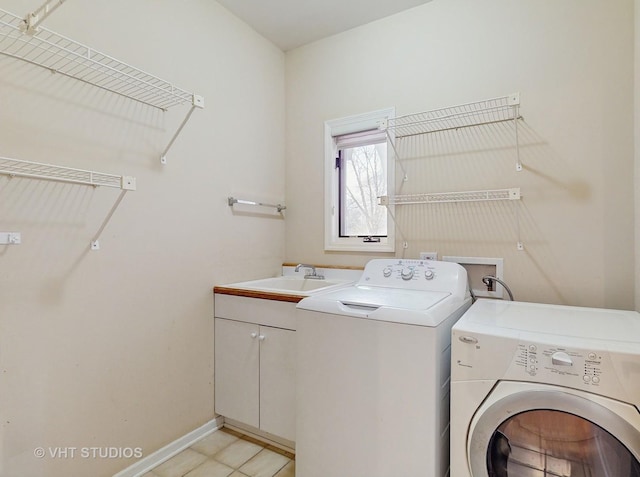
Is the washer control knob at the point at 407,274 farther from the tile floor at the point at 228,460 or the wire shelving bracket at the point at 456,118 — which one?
the tile floor at the point at 228,460

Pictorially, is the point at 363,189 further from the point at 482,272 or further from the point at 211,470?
the point at 211,470

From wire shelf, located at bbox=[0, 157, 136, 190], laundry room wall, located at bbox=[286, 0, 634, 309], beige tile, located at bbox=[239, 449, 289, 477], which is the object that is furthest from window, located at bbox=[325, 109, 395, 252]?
wire shelf, located at bbox=[0, 157, 136, 190]

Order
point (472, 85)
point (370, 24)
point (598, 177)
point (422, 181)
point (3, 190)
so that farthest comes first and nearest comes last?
point (370, 24) < point (422, 181) < point (472, 85) < point (598, 177) < point (3, 190)

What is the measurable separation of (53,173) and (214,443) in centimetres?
164

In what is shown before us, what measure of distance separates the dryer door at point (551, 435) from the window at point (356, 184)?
1.26 metres

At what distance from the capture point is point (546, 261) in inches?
69.4

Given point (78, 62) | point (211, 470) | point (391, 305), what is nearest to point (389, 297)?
point (391, 305)

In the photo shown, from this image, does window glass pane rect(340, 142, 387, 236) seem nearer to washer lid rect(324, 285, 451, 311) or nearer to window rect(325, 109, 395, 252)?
window rect(325, 109, 395, 252)

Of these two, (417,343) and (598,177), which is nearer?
(417,343)

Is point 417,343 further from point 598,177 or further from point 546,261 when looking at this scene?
point 598,177

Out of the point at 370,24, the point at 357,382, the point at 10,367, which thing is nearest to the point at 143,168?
the point at 10,367

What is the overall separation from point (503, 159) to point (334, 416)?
1596 mm

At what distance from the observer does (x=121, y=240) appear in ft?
5.32

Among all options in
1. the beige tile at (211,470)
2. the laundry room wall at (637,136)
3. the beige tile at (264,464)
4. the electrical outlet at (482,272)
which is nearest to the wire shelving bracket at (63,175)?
the beige tile at (211,470)
